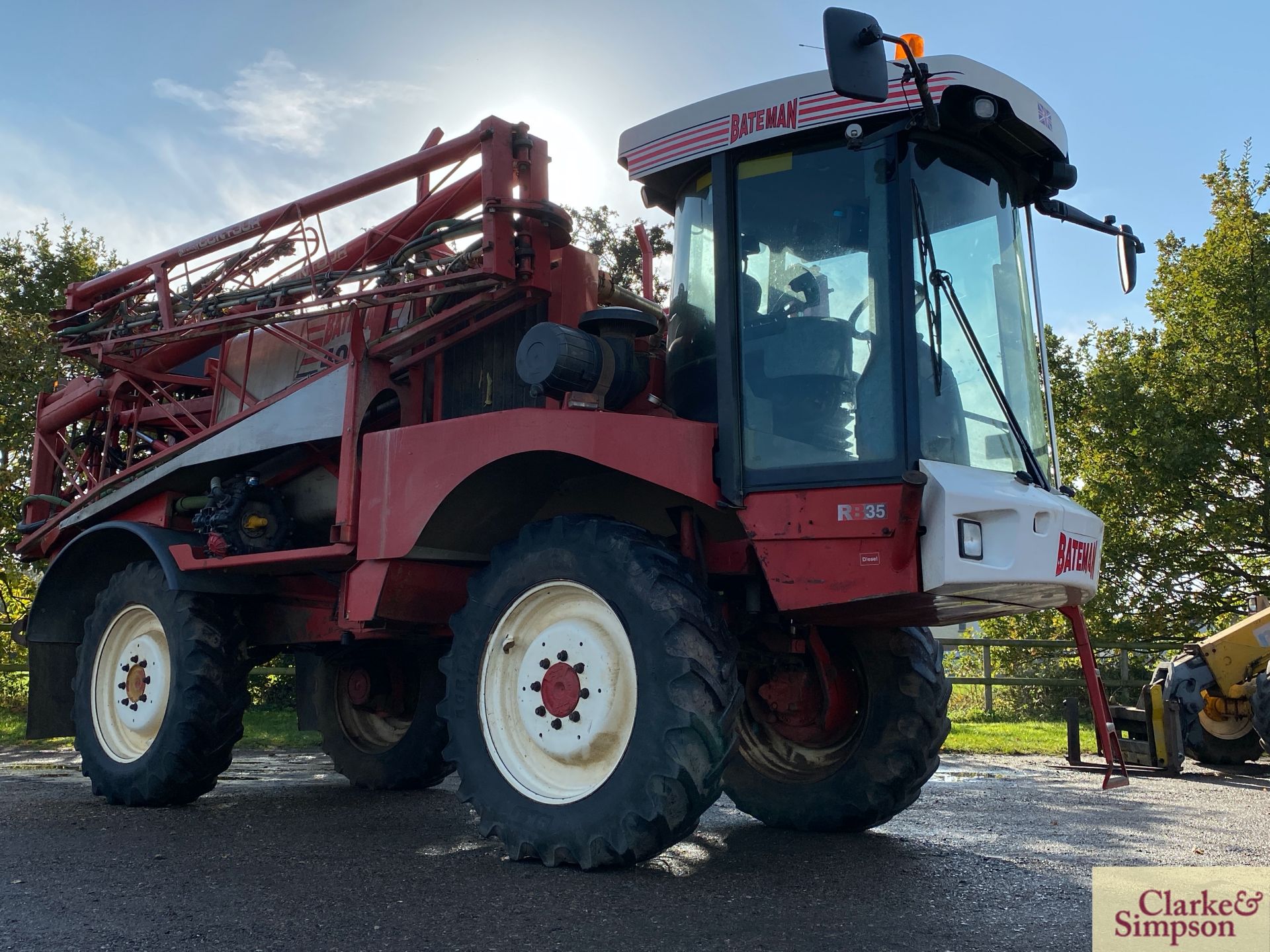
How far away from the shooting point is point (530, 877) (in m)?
4.30

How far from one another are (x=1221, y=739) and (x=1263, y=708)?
51.0 inches

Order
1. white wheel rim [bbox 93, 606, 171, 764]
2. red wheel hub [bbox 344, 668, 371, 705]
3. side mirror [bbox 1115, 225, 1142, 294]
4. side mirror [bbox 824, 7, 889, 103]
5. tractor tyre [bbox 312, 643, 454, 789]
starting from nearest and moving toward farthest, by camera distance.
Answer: side mirror [bbox 824, 7, 889, 103]
side mirror [bbox 1115, 225, 1142, 294]
white wheel rim [bbox 93, 606, 171, 764]
tractor tyre [bbox 312, 643, 454, 789]
red wheel hub [bbox 344, 668, 371, 705]

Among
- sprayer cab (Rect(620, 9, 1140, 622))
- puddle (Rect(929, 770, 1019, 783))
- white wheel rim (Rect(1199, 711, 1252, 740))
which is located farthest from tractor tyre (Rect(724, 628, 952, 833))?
white wheel rim (Rect(1199, 711, 1252, 740))

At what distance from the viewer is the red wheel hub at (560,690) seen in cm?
461

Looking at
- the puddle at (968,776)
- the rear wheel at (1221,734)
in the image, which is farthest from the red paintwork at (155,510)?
the rear wheel at (1221,734)

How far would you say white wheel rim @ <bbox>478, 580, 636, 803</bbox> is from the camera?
450cm

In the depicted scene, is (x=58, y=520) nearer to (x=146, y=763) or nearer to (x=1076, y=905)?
(x=146, y=763)

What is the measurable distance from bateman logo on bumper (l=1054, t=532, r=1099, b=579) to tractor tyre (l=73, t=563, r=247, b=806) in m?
4.36

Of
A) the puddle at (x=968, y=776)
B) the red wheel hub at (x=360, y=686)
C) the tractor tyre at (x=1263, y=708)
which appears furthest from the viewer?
the tractor tyre at (x=1263, y=708)

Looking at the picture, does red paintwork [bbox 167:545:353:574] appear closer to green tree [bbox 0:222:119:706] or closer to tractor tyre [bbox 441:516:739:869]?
tractor tyre [bbox 441:516:739:869]

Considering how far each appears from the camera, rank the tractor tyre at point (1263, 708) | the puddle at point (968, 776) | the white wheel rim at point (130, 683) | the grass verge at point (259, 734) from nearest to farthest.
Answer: the white wheel rim at point (130, 683)
the puddle at point (968, 776)
the tractor tyre at point (1263, 708)
the grass verge at point (259, 734)

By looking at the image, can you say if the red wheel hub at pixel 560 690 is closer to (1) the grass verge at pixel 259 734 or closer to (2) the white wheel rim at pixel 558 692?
(2) the white wheel rim at pixel 558 692

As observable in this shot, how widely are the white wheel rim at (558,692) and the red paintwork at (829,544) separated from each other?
0.65 metres

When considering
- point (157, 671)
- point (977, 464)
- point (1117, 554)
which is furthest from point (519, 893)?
point (1117, 554)
